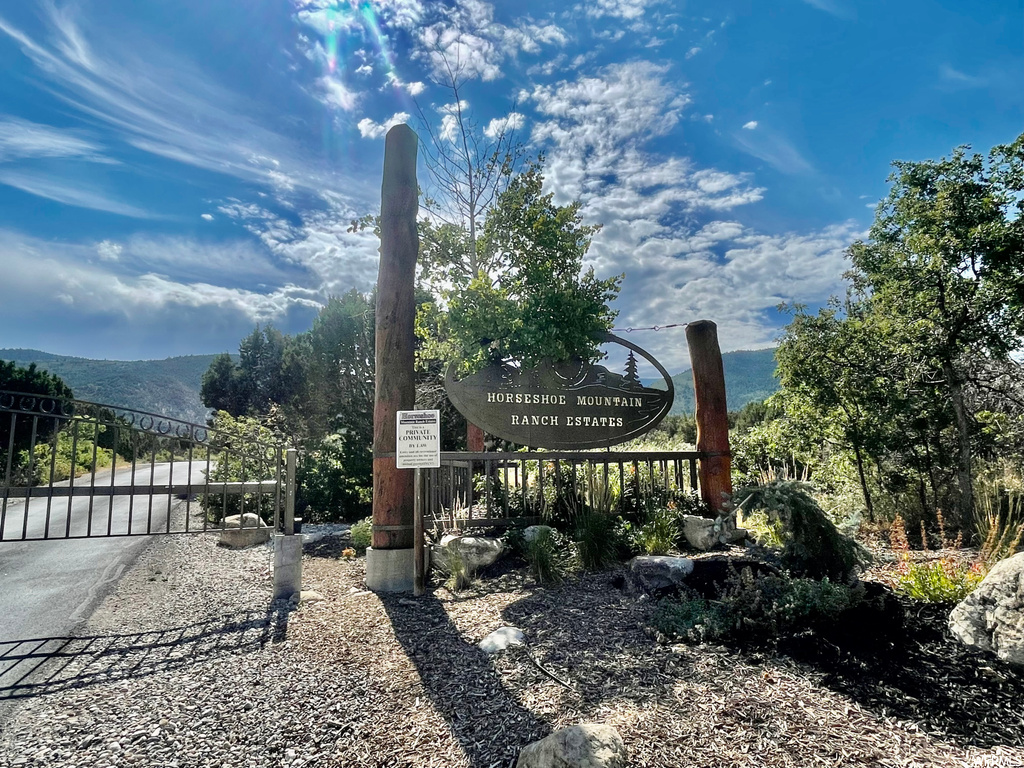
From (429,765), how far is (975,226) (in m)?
8.01

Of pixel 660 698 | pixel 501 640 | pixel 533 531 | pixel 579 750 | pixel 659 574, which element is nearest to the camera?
pixel 579 750

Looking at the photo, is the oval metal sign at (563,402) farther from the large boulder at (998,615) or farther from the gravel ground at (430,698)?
the large boulder at (998,615)

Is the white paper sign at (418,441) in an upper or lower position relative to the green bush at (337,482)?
upper

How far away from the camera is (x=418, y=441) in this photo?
4980 mm

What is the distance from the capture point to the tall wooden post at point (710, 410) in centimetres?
714

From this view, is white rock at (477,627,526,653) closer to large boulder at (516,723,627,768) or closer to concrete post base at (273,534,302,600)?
large boulder at (516,723,627,768)

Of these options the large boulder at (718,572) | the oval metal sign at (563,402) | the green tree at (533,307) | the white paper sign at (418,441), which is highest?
the green tree at (533,307)

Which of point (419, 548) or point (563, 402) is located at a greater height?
point (563, 402)

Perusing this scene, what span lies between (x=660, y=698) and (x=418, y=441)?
9.93 feet

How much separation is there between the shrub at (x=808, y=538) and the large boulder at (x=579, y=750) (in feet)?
9.15

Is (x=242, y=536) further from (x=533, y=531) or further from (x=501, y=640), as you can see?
(x=501, y=640)

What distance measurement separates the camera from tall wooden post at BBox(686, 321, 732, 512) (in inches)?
281

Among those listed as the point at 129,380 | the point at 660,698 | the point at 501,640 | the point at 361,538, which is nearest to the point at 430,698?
the point at 501,640

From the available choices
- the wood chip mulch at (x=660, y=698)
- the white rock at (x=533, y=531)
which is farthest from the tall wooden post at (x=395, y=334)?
the wood chip mulch at (x=660, y=698)
